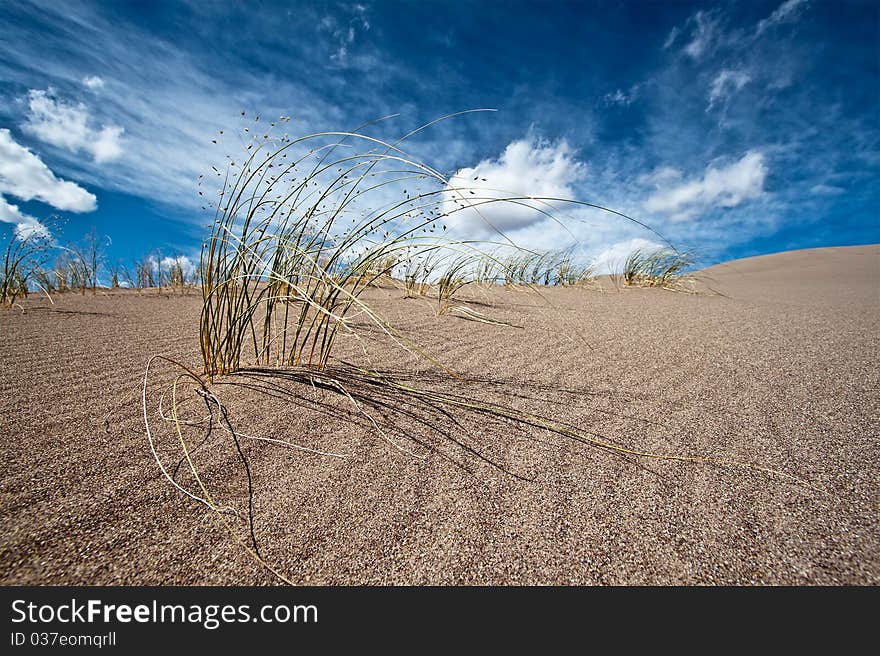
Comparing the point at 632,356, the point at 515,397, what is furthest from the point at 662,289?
the point at 515,397

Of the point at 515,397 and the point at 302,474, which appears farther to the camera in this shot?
the point at 515,397

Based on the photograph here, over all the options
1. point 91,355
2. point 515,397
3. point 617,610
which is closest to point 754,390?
point 515,397

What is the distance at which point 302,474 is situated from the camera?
2.40 ft

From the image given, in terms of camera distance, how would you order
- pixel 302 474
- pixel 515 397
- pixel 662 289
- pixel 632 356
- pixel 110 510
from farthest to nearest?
pixel 662 289, pixel 632 356, pixel 515 397, pixel 302 474, pixel 110 510

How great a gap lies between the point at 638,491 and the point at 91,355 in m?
1.52

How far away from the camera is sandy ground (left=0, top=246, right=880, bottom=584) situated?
54 cm

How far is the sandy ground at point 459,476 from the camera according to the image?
21.3 inches

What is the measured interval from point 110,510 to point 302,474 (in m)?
0.28

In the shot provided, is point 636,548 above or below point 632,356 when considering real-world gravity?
below

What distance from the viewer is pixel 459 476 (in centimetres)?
74

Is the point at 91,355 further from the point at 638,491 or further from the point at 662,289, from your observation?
the point at 662,289

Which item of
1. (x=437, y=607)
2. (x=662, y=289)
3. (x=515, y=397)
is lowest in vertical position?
(x=437, y=607)

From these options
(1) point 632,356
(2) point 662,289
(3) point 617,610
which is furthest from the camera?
(2) point 662,289

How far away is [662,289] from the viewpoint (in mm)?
4246
